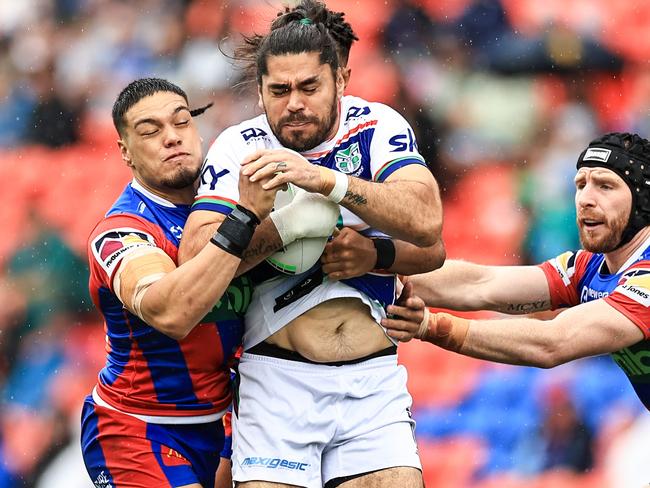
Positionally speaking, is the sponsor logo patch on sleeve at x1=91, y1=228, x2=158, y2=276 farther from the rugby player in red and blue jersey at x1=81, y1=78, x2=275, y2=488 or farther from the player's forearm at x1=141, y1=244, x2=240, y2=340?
the player's forearm at x1=141, y1=244, x2=240, y2=340

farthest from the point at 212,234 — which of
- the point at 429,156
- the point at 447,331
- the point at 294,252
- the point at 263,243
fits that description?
the point at 429,156

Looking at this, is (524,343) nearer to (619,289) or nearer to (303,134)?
(619,289)

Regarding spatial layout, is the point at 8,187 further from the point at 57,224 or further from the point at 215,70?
the point at 215,70

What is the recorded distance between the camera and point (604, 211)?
5129mm

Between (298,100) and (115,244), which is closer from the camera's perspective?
(298,100)

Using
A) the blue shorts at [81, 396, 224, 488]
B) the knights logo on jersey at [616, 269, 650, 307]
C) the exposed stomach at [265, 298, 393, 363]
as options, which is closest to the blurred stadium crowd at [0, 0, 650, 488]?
the knights logo on jersey at [616, 269, 650, 307]

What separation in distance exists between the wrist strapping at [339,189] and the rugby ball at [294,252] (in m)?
0.19

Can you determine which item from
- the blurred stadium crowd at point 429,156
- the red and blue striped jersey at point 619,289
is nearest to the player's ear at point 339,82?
the red and blue striped jersey at point 619,289

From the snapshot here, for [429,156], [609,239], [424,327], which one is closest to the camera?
[424,327]

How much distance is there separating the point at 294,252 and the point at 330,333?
37 cm

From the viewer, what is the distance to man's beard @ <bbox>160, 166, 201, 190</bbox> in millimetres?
4509

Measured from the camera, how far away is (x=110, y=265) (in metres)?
4.32

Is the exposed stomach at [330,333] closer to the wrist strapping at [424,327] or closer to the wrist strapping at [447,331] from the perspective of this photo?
the wrist strapping at [424,327]

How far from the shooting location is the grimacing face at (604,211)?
5.12m
